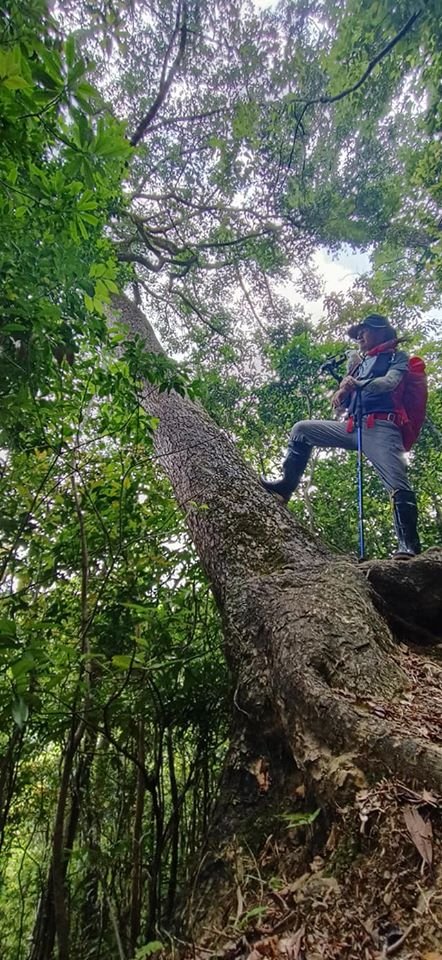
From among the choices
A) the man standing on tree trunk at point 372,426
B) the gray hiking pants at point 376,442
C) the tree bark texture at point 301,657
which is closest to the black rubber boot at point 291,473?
the man standing on tree trunk at point 372,426

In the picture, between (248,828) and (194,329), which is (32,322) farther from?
(194,329)

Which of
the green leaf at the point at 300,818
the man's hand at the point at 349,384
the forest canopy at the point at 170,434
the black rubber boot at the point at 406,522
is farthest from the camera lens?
the man's hand at the point at 349,384

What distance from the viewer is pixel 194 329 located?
26.9 feet

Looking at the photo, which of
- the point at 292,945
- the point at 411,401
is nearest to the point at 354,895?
the point at 292,945

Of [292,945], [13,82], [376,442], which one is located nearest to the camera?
[292,945]

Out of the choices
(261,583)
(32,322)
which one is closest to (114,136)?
(32,322)

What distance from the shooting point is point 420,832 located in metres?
1.00

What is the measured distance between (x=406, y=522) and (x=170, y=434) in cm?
194

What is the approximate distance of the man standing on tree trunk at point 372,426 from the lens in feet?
11.3

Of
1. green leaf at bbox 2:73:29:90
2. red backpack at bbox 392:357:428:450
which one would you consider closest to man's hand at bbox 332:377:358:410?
red backpack at bbox 392:357:428:450

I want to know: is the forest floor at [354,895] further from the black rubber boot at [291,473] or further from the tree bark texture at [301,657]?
the black rubber boot at [291,473]

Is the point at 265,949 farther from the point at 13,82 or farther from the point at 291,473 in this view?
the point at 291,473

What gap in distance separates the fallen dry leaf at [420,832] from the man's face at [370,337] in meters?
3.77

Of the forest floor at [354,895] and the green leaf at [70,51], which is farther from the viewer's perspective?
the green leaf at [70,51]
